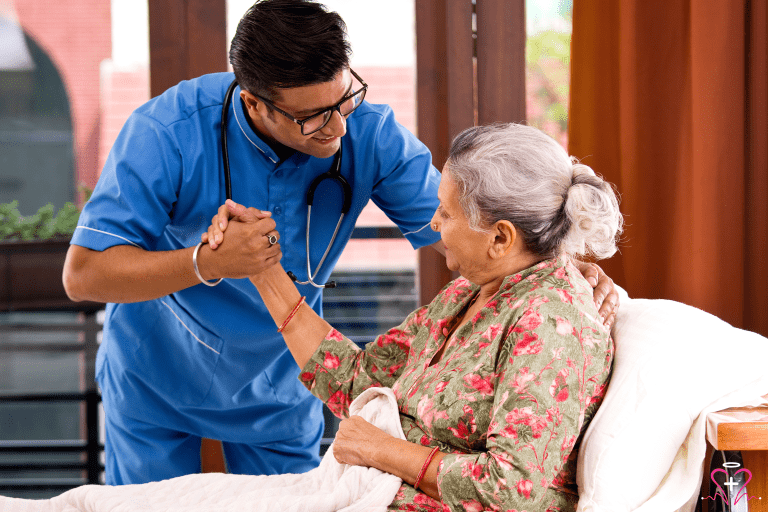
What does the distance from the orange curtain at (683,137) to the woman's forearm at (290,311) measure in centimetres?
100

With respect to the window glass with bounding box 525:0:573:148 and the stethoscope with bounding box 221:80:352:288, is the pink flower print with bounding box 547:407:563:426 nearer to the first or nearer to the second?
the stethoscope with bounding box 221:80:352:288

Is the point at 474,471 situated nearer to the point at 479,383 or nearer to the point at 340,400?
the point at 479,383

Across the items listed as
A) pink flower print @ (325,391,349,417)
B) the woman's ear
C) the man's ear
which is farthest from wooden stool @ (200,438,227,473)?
the woman's ear

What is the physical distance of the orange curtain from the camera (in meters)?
1.95

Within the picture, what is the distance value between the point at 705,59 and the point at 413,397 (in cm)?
138

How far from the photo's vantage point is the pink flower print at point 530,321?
120 cm

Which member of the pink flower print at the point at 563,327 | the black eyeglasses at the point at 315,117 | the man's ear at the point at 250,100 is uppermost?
the man's ear at the point at 250,100

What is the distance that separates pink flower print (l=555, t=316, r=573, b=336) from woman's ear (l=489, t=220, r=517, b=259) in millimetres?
187

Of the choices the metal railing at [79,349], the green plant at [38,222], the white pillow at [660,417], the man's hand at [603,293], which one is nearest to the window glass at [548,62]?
Answer: the metal railing at [79,349]

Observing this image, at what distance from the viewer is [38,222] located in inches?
90.6

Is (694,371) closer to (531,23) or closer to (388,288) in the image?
(388,288)

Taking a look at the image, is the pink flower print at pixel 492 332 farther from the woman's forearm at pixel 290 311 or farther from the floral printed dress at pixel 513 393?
the woman's forearm at pixel 290 311

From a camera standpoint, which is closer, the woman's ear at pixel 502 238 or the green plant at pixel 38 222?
the woman's ear at pixel 502 238

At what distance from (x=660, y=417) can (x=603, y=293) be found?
298mm
